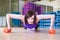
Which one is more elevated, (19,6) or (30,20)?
(19,6)

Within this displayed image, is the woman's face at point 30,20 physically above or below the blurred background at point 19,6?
below

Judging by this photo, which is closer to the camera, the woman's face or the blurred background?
the woman's face

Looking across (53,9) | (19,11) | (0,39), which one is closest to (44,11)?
(53,9)

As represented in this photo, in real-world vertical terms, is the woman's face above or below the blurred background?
below

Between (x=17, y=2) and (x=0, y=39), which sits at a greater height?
(x=17, y=2)

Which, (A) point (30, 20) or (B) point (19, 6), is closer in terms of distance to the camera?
(A) point (30, 20)

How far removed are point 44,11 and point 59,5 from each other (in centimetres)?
52

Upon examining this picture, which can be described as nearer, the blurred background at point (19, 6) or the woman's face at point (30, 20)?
the woman's face at point (30, 20)

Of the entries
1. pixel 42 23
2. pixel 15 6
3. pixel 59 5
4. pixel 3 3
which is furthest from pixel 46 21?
pixel 3 3

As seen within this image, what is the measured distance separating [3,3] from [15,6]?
1.25ft

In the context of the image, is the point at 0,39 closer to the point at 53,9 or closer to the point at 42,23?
the point at 42,23

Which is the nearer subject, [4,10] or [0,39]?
[0,39]

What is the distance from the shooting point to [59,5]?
5945mm

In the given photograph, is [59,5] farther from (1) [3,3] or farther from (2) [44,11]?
(1) [3,3]
